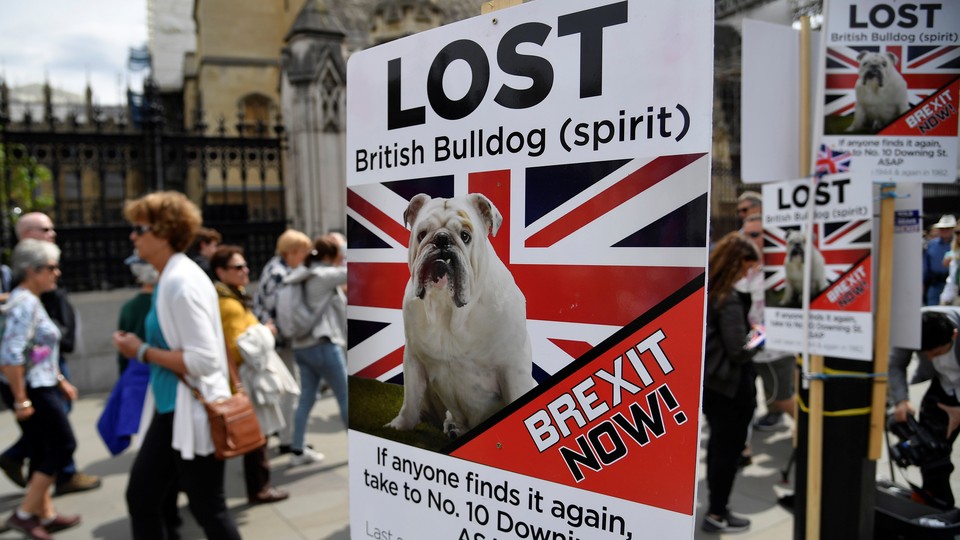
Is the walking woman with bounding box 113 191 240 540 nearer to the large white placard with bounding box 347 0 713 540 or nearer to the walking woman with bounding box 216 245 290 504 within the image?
the walking woman with bounding box 216 245 290 504

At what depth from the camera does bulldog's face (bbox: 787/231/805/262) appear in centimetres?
385

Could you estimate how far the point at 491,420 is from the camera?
146cm

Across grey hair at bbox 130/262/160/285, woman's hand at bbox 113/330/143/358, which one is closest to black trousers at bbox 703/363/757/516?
woman's hand at bbox 113/330/143/358

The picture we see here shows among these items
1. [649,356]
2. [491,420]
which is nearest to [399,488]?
Result: [491,420]

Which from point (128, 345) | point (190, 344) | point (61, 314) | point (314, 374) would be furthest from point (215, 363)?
point (61, 314)

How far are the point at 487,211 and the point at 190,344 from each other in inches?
80.2

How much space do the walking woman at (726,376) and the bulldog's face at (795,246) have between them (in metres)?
0.19

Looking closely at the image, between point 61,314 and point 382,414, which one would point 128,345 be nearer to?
point 382,414

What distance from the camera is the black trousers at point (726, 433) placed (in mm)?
3891

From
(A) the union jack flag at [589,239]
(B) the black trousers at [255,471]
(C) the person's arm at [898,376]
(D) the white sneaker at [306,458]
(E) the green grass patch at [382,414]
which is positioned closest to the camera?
(A) the union jack flag at [589,239]

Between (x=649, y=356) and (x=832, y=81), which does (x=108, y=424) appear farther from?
(x=832, y=81)

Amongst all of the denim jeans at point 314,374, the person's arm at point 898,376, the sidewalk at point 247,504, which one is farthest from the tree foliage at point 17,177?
the person's arm at point 898,376

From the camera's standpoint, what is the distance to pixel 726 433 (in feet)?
12.8

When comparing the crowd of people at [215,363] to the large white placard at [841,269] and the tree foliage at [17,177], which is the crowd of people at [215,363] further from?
the tree foliage at [17,177]
